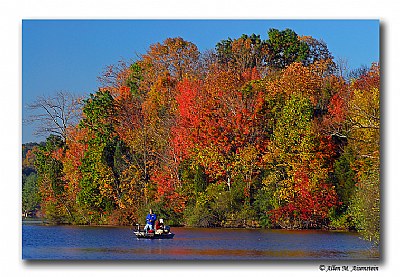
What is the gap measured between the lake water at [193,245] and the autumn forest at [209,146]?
907 mm

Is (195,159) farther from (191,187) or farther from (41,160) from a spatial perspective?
(41,160)

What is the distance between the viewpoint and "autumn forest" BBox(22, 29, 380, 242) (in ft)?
67.0

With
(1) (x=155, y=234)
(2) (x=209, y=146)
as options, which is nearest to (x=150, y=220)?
(1) (x=155, y=234)

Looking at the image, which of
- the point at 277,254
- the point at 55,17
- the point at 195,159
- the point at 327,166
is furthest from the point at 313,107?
the point at 55,17

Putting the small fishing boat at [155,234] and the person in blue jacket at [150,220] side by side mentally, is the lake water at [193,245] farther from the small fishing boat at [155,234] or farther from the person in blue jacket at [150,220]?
the person in blue jacket at [150,220]

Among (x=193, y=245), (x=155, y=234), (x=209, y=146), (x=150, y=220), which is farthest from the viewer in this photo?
(x=209, y=146)

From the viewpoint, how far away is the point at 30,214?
1766 centimetres

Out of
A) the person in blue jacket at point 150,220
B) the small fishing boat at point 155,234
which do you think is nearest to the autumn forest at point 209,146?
the person in blue jacket at point 150,220

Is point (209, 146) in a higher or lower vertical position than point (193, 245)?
higher

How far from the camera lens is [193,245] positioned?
17078mm

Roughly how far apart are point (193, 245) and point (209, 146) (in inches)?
195

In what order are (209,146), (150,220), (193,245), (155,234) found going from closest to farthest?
(193,245)
(155,234)
(150,220)
(209,146)

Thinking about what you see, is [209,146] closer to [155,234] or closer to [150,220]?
[150,220]
